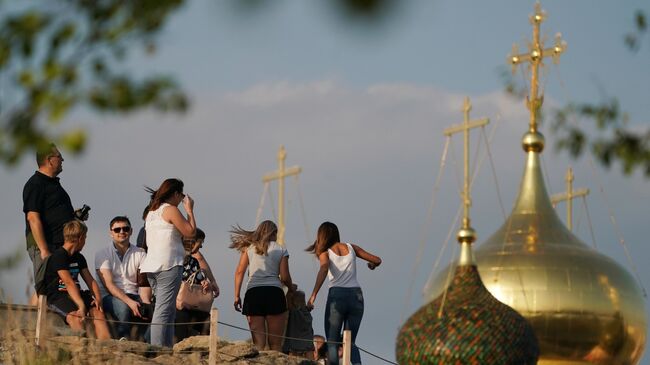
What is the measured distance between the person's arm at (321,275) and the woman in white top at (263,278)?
0.41 meters

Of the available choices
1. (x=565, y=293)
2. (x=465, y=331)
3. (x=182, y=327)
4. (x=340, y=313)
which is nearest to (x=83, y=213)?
(x=182, y=327)

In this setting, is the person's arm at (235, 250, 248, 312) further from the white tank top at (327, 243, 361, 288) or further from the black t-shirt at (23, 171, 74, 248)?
the black t-shirt at (23, 171, 74, 248)

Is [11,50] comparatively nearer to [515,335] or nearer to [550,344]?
[515,335]

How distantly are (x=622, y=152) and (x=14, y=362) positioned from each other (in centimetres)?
829

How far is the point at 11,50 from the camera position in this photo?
5.03 metres

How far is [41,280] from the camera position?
597 inches

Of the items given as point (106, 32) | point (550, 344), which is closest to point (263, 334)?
Result: point (106, 32)

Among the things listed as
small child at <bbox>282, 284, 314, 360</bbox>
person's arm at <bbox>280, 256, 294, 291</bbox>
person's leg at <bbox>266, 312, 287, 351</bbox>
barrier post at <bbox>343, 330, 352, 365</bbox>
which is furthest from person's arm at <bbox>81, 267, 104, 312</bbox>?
barrier post at <bbox>343, 330, 352, 365</bbox>

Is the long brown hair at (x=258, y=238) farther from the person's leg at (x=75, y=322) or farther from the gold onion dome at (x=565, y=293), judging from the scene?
the gold onion dome at (x=565, y=293)

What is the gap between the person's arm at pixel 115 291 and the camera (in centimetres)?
1553

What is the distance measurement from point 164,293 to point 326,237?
2.61m

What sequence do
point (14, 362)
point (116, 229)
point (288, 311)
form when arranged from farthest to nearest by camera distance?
point (288, 311) → point (116, 229) → point (14, 362)

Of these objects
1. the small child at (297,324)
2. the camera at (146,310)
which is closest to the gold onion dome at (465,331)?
the small child at (297,324)

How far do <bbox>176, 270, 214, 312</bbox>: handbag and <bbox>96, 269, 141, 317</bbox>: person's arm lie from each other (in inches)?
31.4
